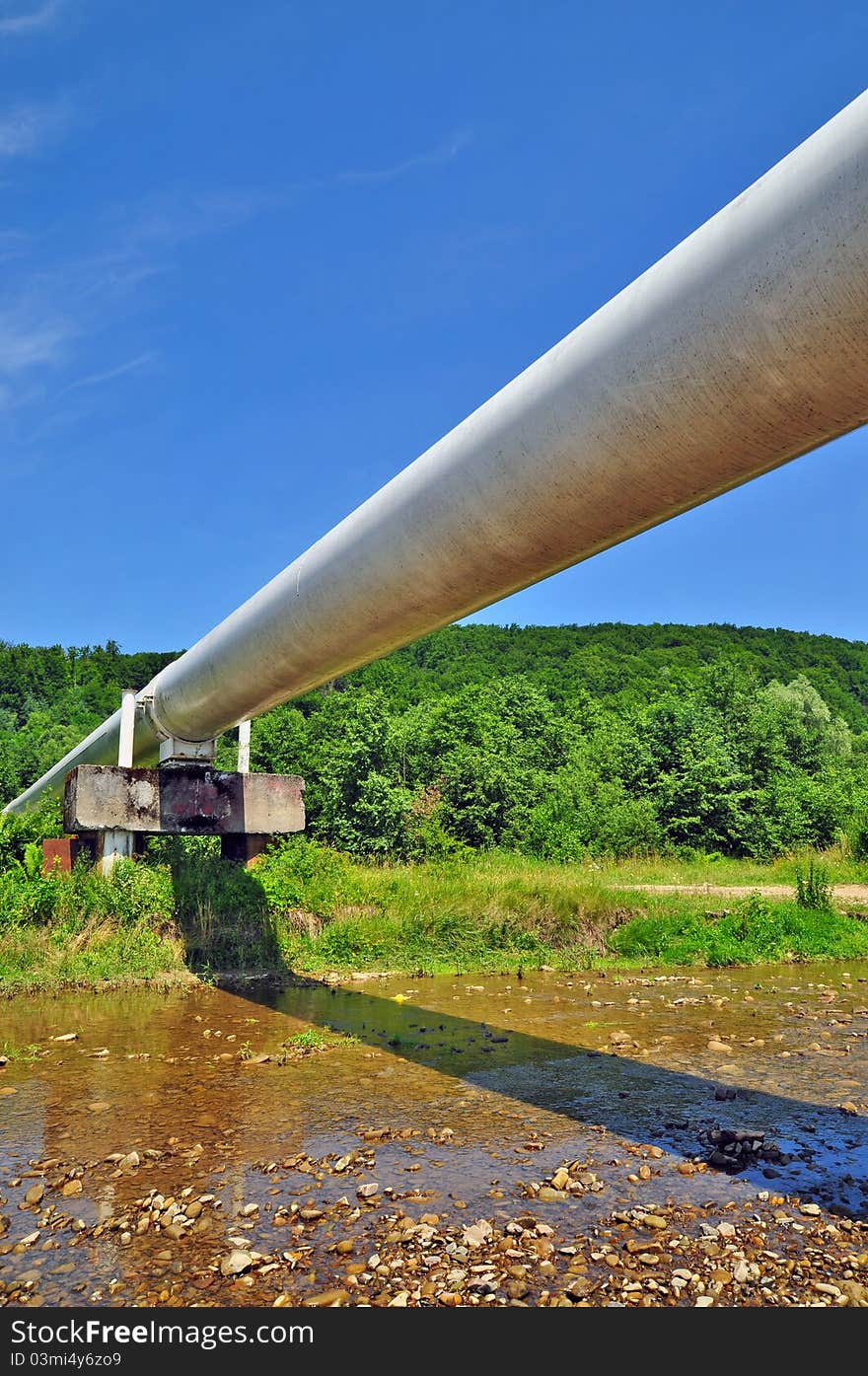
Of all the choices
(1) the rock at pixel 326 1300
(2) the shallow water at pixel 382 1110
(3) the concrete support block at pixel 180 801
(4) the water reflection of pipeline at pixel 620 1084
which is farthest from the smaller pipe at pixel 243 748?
(1) the rock at pixel 326 1300

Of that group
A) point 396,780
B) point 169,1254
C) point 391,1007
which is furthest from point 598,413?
point 396,780

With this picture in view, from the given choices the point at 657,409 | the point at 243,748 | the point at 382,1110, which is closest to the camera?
the point at 657,409

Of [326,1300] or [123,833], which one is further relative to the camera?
[123,833]

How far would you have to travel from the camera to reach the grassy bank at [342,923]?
10.1m

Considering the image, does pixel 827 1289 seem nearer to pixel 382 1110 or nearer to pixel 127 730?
pixel 382 1110

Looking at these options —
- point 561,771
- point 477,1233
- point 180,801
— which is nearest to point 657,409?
point 477,1233

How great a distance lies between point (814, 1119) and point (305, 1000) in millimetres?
5173

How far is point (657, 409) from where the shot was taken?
10.4 feet

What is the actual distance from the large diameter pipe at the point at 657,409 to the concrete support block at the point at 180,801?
6707 mm

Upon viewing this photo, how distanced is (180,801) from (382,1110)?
6.44 meters

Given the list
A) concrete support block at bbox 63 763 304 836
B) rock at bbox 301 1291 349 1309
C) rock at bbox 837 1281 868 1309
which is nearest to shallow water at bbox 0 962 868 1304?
rock at bbox 301 1291 349 1309

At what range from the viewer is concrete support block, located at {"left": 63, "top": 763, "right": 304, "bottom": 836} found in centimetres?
1078

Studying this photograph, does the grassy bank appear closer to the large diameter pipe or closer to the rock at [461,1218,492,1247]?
the large diameter pipe

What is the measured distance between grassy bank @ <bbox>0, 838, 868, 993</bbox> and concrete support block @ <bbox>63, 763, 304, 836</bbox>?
0.57 m
